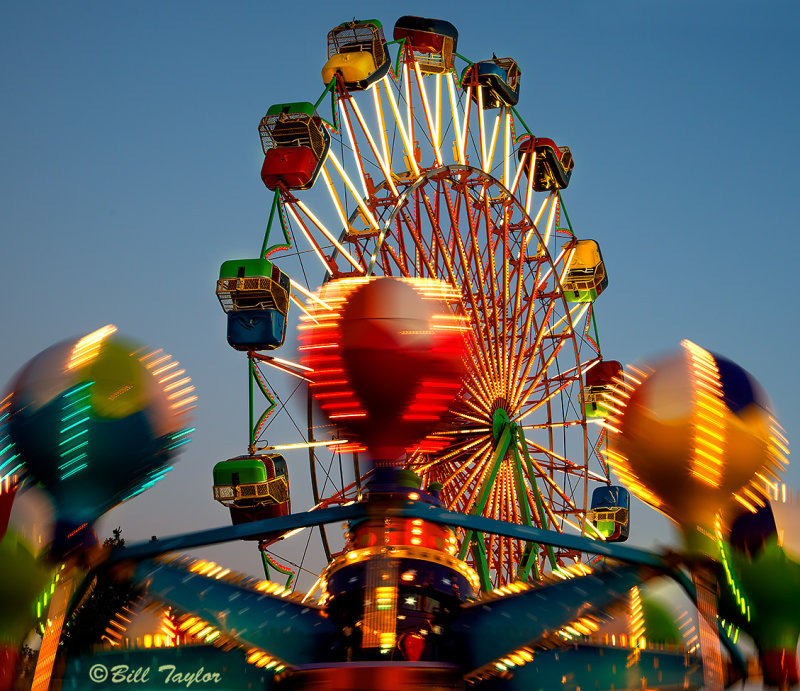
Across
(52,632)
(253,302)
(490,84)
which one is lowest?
(52,632)

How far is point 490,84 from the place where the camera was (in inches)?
724

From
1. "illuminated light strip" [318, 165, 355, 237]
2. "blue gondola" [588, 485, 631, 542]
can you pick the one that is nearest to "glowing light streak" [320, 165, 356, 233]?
"illuminated light strip" [318, 165, 355, 237]

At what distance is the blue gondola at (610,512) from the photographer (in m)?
18.2

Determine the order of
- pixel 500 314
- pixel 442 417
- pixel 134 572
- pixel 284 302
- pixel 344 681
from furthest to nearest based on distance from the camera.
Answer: pixel 500 314
pixel 284 302
pixel 134 572
pixel 442 417
pixel 344 681

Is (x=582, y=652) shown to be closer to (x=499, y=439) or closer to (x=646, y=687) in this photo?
(x=646, y=687)

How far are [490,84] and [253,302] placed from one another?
8.01 m

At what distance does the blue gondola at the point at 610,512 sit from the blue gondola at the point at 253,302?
8408mm

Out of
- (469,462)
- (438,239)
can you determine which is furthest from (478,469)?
(438,239)

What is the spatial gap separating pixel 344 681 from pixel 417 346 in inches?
79.8

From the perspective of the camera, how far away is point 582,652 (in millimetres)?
5859

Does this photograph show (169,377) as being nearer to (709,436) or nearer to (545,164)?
(709,436)

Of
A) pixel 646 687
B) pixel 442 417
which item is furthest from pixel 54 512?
pixel 646 687

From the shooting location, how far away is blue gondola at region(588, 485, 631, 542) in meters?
18.2

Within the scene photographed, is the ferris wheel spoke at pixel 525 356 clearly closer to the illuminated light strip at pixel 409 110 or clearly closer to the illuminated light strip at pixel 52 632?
the illuminated light strip at pixel 409 110
